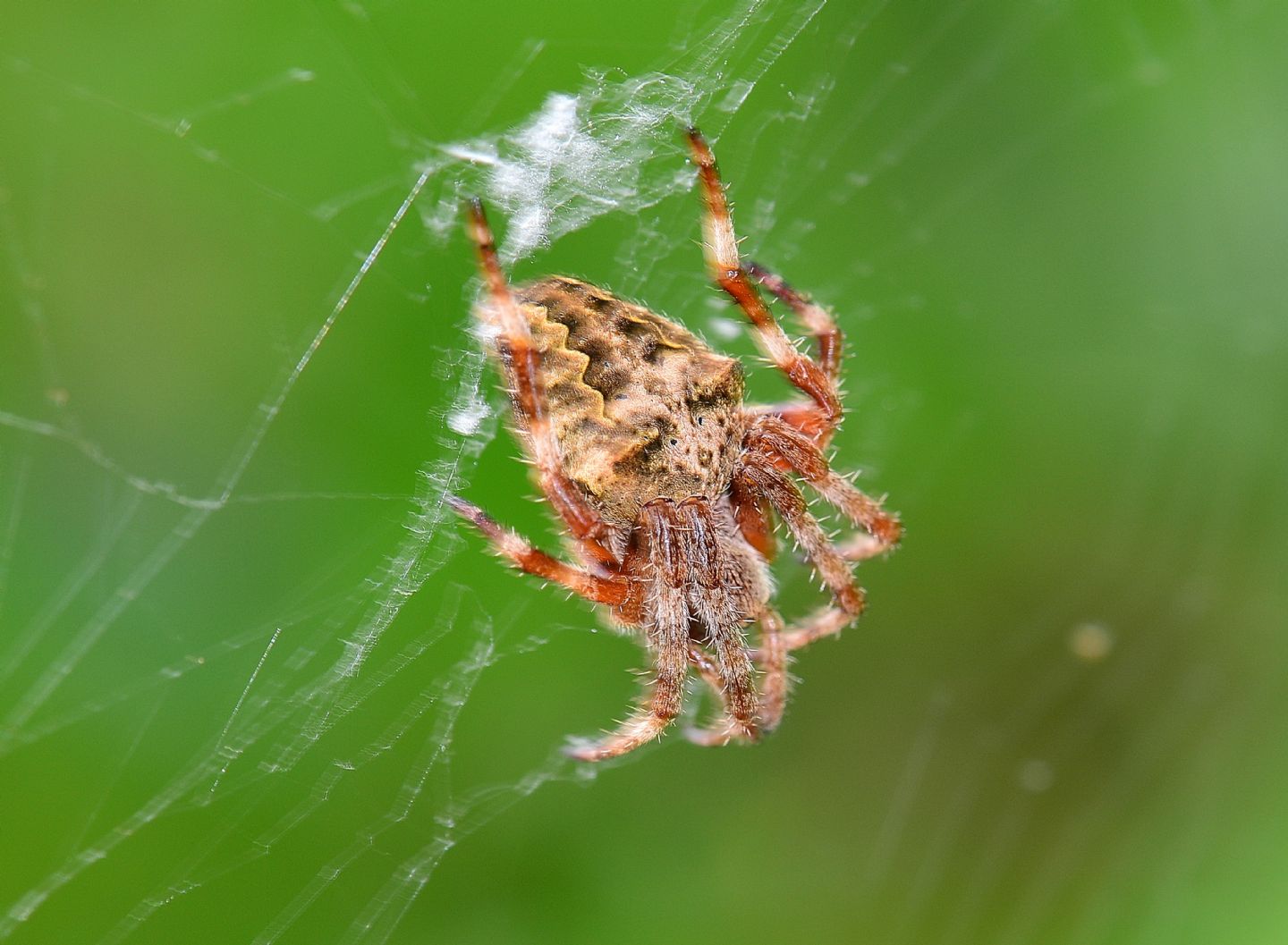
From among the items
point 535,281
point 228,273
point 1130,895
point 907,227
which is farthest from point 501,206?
point 1130,895

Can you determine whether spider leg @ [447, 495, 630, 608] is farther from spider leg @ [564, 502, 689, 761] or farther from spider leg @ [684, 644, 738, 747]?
spider leg @ [684, 644, 738, 747]

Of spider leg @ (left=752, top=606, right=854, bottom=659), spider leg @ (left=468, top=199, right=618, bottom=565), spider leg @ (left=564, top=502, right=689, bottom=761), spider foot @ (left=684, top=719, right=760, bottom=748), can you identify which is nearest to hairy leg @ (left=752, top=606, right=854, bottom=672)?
spider leg @ (left=752, top=606, right=854, bottom=659)

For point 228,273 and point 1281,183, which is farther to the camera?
point 1281,183

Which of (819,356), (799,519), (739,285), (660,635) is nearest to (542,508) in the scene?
(660,635)

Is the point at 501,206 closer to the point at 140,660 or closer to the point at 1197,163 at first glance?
the point at 140,660

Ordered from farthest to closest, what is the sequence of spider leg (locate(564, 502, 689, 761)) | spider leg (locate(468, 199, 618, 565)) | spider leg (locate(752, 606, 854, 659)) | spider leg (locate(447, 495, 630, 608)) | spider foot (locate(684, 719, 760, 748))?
spider leg (locate(752, 606, 854, 659))
spider foot (locate(684, 719, 760, 748))
spider leg (locate(564, 502, 689, 761))
spider leg (locate(447, 495, 630, 608))
spider leg (locate(468, 199, 618, 565))

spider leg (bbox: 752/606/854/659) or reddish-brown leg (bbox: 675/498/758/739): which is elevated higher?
spider leg (bbox: 752/606/854/659)
